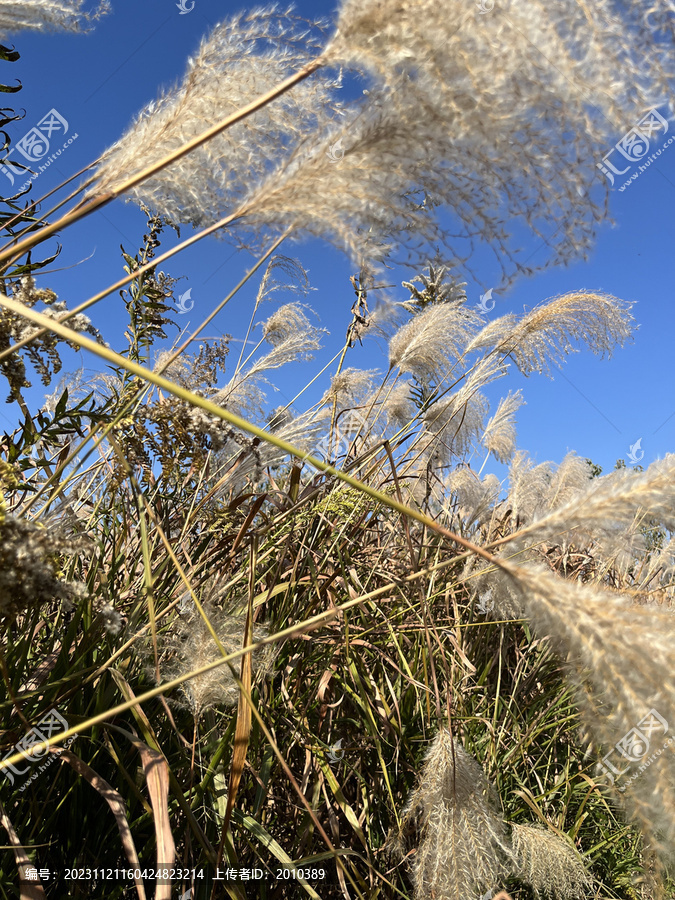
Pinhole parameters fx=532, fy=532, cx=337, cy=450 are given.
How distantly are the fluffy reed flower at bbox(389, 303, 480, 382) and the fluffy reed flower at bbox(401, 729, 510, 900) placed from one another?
1496 millimetres

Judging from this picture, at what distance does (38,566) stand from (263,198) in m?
0.72

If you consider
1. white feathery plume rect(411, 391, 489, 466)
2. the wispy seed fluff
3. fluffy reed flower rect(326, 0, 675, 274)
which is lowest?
the wispy seed fluff

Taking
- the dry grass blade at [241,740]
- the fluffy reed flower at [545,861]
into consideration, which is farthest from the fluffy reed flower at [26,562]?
the fluffy reed flower at [545,861]

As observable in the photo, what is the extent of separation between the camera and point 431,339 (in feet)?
7.20

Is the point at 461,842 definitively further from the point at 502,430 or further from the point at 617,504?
the point at 502,430

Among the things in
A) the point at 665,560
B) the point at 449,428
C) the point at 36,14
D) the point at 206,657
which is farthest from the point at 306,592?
the point at 665,560

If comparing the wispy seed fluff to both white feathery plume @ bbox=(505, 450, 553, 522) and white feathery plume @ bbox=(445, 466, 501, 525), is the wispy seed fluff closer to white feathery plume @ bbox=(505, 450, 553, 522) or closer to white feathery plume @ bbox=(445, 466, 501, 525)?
white feathery plume @ bbox=(445, 466, 501, 525)

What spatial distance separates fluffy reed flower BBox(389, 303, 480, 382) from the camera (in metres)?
2.21

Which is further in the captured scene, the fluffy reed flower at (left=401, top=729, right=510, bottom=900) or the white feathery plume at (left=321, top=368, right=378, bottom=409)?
the white feathery plume at (left=321, top=368, right=378, bottom=409)

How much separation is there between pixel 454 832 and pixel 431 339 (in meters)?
1.67

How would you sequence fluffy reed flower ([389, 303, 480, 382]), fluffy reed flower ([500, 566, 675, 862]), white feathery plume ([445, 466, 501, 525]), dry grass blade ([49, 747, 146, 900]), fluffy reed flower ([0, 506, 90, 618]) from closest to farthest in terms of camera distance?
fluffy reed flower ([500, 566, 675, 862]), fluffy reed flower ([0, 506, 90, 618]), dry grass blade ([49, 747, 146, 900]), fluffy reed flower ([389, 303, 480, 382]), white feathery plume ([445, 466, 501, 525])

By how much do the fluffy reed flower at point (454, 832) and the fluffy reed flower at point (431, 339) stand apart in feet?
4.91

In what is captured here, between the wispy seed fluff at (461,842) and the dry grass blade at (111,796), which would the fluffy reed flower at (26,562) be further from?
the wispy seed fluff at (461,842)

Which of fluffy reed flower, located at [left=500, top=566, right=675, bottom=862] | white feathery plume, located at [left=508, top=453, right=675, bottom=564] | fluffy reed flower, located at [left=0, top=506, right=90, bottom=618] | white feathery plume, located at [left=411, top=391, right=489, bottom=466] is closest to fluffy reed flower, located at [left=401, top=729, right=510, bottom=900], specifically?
fluffy reed flower, located at [left=500, top=566, right=675, bottom=862]
